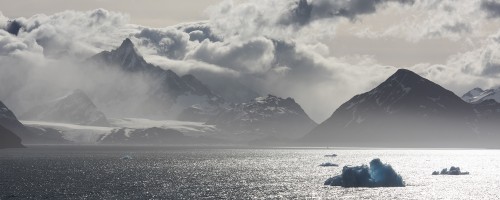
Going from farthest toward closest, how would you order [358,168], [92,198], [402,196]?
[358,168] → [402,196] → [92,198]

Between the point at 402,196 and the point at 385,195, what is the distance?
439 cm

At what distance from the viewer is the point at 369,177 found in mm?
197375

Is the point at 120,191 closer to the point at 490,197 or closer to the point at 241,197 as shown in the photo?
the point at 241,197

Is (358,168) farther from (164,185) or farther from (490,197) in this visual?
(164,185)

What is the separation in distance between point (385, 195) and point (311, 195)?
64.7 ft

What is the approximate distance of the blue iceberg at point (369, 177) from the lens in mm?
194500

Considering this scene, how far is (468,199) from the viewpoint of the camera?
173 meters

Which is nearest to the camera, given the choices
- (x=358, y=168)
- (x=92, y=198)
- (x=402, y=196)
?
(x=92, y=198)

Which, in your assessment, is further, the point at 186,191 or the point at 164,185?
the point at 164,185

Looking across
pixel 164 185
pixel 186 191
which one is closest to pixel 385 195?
pixel 186 191

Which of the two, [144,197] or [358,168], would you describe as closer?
[144,197]

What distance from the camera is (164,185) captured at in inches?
7810

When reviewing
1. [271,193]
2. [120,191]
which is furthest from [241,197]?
[120,191]

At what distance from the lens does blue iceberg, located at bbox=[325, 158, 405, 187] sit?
19450cm
